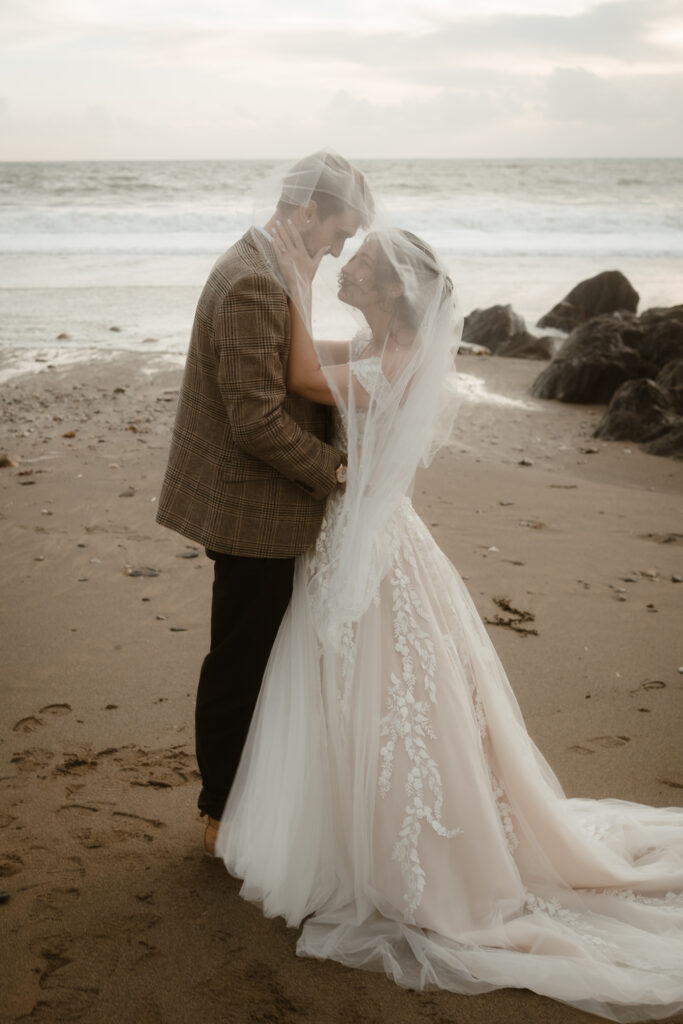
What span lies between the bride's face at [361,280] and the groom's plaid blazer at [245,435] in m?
0.22

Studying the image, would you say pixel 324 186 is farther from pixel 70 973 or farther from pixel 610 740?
pixel 610 740

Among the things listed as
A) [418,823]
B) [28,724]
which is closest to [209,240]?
[28,724]

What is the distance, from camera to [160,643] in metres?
4.48

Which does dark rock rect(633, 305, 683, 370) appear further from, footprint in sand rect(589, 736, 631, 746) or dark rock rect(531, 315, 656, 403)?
footprint in sand rect(589, 736, 631, 746)

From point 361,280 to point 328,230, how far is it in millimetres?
163

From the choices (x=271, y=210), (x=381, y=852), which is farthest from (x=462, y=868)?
(x=271, y=210)

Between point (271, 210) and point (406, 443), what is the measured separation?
2.42 feet

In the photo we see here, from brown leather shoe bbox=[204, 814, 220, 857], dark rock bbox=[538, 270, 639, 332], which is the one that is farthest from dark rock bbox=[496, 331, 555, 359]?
brown leather shoe bbox=[204, 814, 220, 857]

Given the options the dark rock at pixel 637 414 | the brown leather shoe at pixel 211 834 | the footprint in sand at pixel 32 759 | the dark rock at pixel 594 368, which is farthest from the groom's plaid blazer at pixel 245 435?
the dark rock at pixel 594 368

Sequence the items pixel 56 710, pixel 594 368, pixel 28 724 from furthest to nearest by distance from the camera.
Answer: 1. pixel 594 368
2. pixel 56 710
3. pixel 28 724

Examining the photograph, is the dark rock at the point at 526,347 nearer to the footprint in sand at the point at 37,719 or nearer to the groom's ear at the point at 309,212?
the footprint in sand at the point at 37,719

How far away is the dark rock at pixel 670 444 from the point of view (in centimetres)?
804

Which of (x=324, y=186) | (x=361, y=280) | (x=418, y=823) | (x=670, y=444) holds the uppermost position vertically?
(x=324, y=186)

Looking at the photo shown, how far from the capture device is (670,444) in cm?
809
